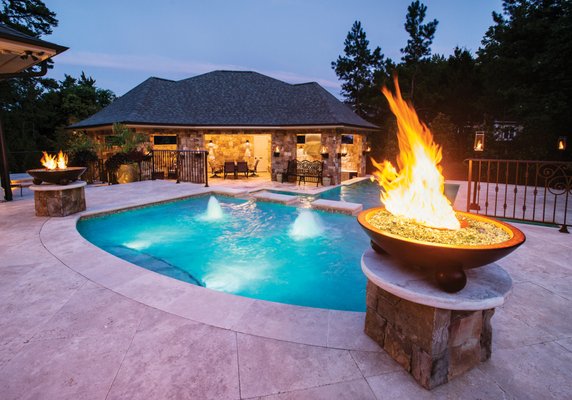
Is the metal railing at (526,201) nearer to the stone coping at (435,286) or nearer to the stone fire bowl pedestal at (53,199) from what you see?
the stone coping at (435,286)

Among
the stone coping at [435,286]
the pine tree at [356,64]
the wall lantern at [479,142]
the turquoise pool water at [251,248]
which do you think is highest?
the pine tree at [356,64]

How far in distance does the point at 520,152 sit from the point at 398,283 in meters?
20.6

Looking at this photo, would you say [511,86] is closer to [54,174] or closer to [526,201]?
[526,201]

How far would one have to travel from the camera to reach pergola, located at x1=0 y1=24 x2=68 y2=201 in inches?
222

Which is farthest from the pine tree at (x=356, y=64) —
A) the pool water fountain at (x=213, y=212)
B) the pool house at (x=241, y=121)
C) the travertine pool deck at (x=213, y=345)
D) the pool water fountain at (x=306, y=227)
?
the travertine pool deck at (x=213, y=345)

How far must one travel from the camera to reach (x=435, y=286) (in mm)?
2336

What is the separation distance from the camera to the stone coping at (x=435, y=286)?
7.07ft

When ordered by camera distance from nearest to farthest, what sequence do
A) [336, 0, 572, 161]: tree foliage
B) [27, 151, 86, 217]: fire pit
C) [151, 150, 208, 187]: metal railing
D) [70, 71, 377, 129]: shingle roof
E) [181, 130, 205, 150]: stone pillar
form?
[27, 151, 86, 217]: fire pit, [336, 0, 572, 161]: tree foliage, [151, 150, 208, 187]: metal railing, [70, 71, 377, 129]: shingle roof, [181, 130, 205, 150]: stone pillar

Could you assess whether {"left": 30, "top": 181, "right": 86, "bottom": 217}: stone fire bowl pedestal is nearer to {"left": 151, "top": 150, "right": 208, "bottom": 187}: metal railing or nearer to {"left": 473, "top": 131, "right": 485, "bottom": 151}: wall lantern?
{"left": 151, "top": 150, "right": 208, "bottom": 187}: metal railing

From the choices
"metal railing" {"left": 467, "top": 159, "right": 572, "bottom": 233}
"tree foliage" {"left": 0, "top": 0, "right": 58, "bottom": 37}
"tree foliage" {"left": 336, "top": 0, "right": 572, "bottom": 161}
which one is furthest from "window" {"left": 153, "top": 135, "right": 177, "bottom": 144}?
"metal railing" {"left": 467, "top": 159, "right": 572, "bottom": 233}

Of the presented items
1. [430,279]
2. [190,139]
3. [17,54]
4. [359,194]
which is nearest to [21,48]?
[17,54]

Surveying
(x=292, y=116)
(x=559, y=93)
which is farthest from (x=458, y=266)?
(x=559, y=93)

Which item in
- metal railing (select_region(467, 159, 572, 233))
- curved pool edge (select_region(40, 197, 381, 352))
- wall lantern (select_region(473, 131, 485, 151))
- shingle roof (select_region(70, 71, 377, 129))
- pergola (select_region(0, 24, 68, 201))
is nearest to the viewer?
curved pool edge (select_region(40, 197, 381, 352))

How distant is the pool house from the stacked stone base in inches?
563
